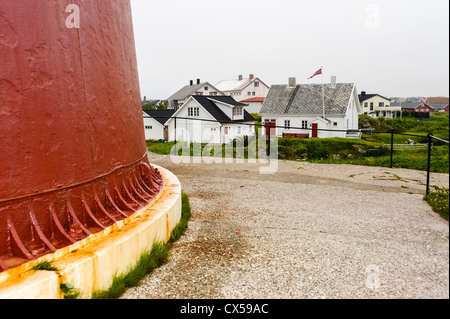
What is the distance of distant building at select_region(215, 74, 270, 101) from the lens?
53469 mm

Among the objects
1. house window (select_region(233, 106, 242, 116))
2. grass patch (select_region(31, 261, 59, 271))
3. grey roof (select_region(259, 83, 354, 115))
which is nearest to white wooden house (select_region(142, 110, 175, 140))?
house window (select_region(233, 106, 242, 116))

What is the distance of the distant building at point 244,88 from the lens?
5347cm

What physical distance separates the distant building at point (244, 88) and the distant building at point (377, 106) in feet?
62.6

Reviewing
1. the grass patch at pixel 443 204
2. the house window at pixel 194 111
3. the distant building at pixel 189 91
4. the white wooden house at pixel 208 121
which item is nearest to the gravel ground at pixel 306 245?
the grass patch at pixel 443 204

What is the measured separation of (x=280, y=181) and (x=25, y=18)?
20.3 feet

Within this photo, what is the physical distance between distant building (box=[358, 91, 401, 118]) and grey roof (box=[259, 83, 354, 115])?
36.4 m

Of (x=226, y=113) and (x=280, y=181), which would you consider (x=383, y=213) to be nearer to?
(x=280, y=181)

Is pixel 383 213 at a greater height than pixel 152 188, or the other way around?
pixel 152 188

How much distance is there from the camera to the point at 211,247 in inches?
152

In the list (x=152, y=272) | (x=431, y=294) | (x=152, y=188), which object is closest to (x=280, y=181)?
(x=152, y=188)

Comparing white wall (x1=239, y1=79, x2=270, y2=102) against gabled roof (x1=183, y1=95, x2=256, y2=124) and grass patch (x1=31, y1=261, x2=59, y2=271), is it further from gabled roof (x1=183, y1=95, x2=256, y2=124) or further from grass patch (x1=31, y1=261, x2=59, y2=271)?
grass patch (x1=31, y1=261, x2=59, y2=271)

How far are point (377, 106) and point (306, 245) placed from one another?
65.9m

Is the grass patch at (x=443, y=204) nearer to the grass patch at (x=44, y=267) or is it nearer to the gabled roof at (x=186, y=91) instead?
the grass patch at (x=44, y=267)

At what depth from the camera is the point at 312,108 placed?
29.0 m
